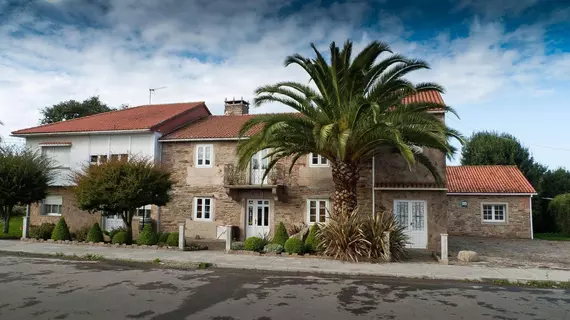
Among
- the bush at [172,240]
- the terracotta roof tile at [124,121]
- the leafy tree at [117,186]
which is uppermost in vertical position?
the terracotta roof tile at [124,121]

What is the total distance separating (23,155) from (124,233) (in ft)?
24.9

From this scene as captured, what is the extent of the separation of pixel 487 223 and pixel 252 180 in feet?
51.1

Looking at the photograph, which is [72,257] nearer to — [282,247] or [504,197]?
[282,247]

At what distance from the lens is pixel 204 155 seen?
21.1m

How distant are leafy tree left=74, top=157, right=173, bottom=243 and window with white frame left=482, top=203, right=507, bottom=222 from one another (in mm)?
19965

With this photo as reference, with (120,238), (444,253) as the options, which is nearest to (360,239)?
(444,253)

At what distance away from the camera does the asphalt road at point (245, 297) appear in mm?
7391

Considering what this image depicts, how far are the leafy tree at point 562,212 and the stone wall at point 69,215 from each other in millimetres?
29558

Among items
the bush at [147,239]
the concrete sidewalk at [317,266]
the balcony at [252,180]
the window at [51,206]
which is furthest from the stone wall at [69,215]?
the balcony at [252,180]

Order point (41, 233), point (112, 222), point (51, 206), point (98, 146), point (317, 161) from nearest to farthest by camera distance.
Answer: point (41, 233)
point (317, 161)
point (112, 222)
point (98, 146)
point (51, 206)

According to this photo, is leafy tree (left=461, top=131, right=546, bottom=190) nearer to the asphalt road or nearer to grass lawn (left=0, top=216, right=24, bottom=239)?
the asphalt road

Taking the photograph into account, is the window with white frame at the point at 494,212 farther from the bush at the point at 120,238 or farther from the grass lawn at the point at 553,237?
the bush at the point at 120,238

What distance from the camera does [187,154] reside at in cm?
2134

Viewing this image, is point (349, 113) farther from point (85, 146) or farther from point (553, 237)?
point (553, 237)
